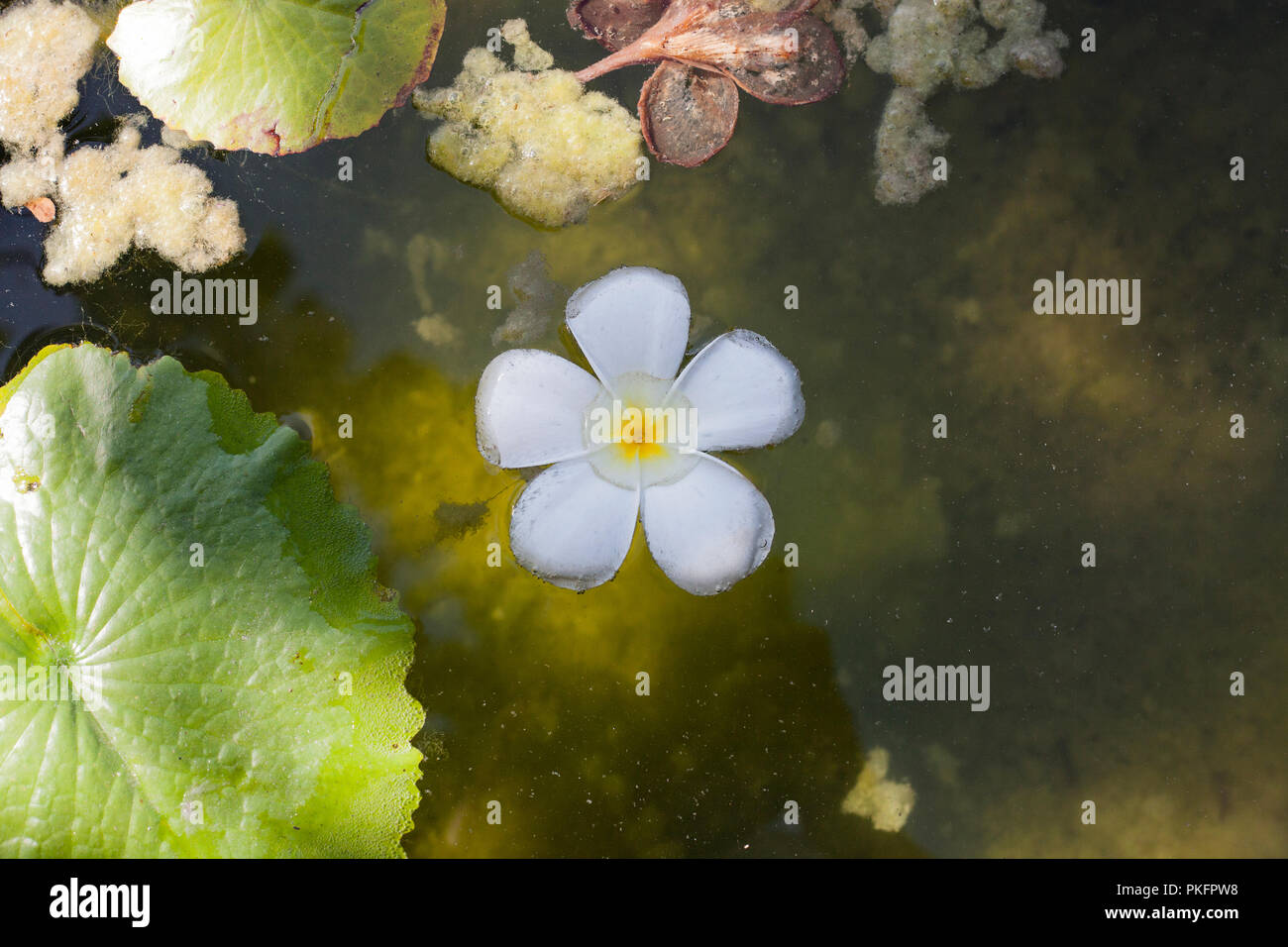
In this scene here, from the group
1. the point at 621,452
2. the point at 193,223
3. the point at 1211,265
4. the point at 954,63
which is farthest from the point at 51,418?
the point at 1211,265

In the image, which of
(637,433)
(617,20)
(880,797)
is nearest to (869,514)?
(637,433)

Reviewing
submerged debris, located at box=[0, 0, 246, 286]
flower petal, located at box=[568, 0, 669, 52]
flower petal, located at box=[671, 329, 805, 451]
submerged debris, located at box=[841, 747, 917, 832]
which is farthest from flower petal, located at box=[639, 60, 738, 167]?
submerged debris, located at box=[841, 747, 917, 832]

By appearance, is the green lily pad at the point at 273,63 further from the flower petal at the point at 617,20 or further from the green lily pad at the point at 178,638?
the green lily pad at the point at 178,638

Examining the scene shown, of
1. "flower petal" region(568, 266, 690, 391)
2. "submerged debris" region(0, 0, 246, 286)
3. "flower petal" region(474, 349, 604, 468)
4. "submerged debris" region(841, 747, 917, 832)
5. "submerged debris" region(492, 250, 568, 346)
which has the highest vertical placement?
"submerged debris" region(0, 0, 246, 286)

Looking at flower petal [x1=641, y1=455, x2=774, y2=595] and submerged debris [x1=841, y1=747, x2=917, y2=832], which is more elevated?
flower petal [x1=641, y1=455, x2=774, y2=595]

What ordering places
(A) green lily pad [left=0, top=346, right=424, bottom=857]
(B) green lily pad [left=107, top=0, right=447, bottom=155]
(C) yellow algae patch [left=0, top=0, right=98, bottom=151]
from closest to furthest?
(A) green lily pad [left=0, top=346, right=424, bottom=857], (B) green lily pad [left=107, top=0, right=447, bottom=155], (C) yellow algae patch [left=0, top=0, right=98, bottom=151]

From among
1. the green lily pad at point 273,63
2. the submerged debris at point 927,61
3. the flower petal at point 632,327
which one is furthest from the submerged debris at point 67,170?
the submerged debris at point 927,61

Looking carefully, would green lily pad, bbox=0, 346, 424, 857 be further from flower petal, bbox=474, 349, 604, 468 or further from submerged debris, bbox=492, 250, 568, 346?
submerged debris, bbox=492, 250, 568, 346

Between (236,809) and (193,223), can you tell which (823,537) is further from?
(193,223)
